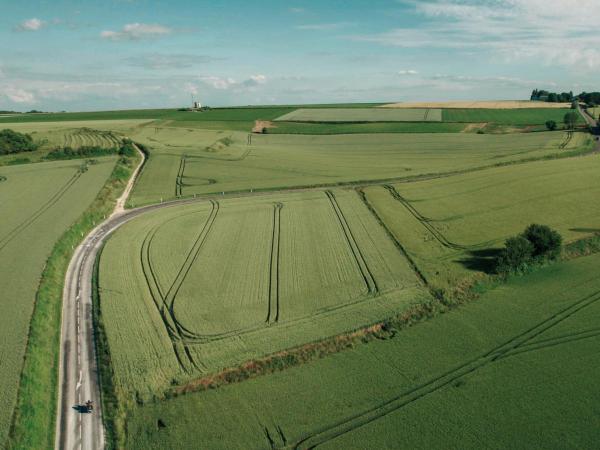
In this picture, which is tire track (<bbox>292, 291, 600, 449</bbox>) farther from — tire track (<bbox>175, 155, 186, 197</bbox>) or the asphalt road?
tire track (<bbox>175, 155, 186, 197</bbox>)

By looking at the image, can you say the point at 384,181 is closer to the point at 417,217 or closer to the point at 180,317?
the point at 417,217

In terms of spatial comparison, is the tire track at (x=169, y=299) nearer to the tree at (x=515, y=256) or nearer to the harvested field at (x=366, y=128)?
the tree at (x=515, y=256)

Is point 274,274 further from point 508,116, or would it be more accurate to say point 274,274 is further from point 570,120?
point 508,116

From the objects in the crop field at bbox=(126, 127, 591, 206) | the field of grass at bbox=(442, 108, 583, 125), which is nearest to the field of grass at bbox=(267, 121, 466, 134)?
the crop field at bbox=(126, 127, 591, 206)

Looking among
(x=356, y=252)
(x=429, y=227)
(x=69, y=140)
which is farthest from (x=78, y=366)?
(x=69, y=140)

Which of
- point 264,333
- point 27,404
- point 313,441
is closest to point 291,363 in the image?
point 264,333

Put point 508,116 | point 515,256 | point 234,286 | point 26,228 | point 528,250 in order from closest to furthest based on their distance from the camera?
point 234,286 < point 515,256 < point 528,250 < point 26,228 < point 508,116

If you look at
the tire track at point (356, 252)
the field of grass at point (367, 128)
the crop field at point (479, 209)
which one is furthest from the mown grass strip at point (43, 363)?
the field of grass at point (367, 128)
